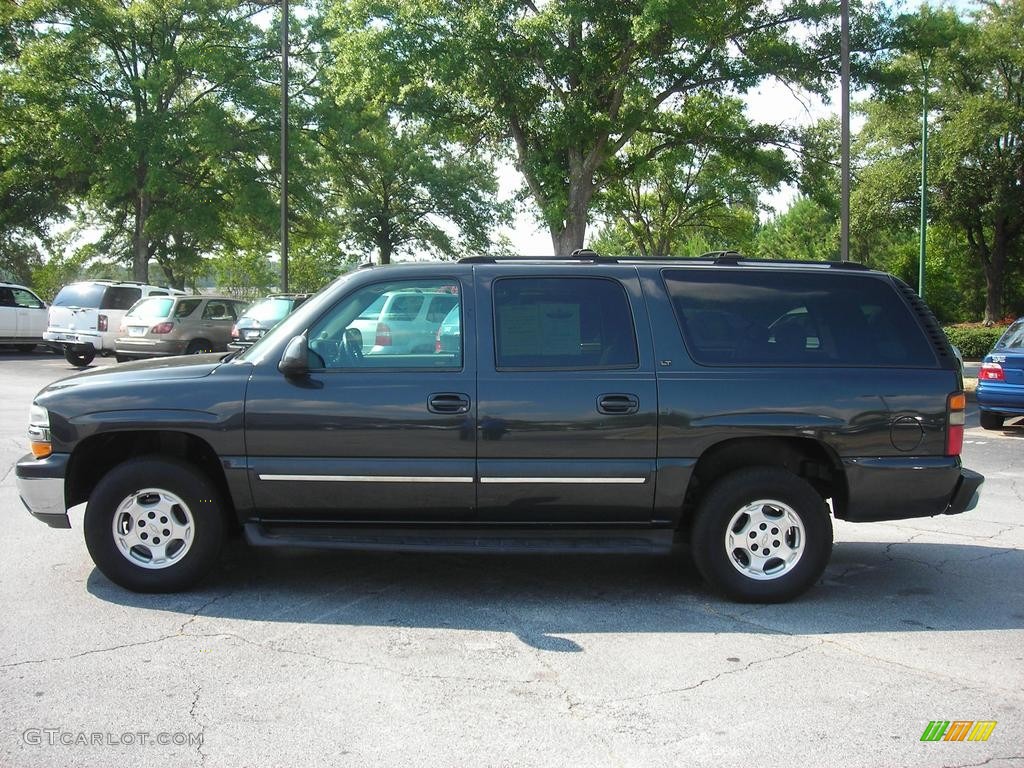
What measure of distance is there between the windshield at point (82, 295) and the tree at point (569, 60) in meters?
7.13

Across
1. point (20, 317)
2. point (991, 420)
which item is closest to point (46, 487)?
point (991, 420)

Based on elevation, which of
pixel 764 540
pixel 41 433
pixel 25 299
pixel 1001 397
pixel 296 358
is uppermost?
pixel 25 299

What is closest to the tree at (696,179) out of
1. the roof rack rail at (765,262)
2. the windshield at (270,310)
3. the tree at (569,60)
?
the tree at (569,60)

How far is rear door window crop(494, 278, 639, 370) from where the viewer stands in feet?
17.1

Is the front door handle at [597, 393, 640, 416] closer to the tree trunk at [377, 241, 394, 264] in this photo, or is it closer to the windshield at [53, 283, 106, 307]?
the windshield at [53, 283, 106, 307]

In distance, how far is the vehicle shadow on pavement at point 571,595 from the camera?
4969 mm

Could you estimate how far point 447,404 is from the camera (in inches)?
200

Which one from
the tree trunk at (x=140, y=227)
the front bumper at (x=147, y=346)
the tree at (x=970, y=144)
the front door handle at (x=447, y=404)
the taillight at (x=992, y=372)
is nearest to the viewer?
the front door handle at (x=447, y=404)

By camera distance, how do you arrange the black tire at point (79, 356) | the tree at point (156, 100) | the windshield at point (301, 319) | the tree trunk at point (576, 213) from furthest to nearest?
the tree at point (156, 100) < the tree trunk at point (576, 213) < the black tire at point (79, 356) < the windshield at point (301, 319)

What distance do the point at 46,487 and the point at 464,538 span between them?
2.24 metres

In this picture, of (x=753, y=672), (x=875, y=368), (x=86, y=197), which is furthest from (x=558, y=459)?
(x=86, y=197)

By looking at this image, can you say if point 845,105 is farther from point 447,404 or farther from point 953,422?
point 447,404

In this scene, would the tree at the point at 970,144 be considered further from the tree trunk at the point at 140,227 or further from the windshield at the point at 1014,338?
the tree trunk at the point at 140,227

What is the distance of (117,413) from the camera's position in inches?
202
